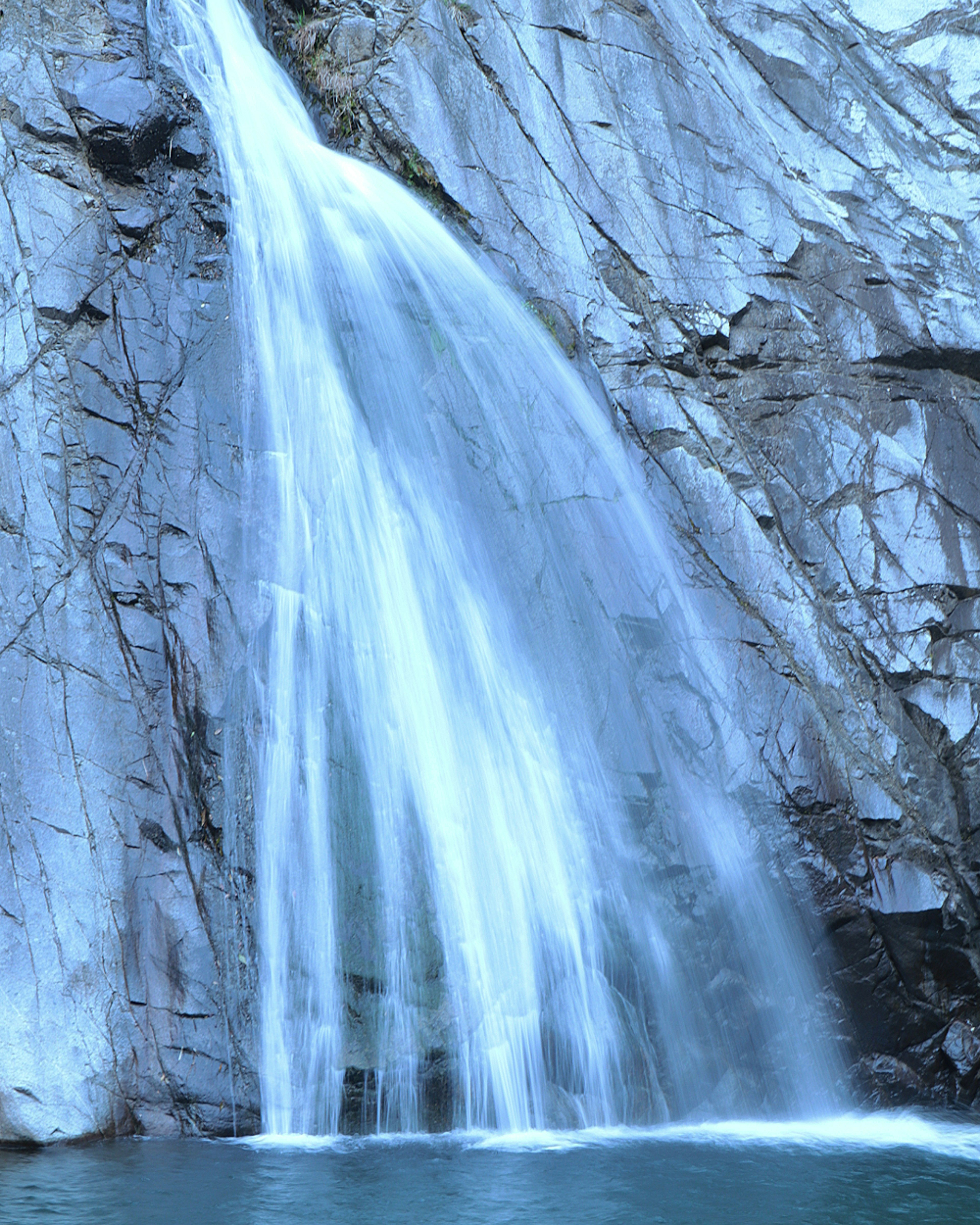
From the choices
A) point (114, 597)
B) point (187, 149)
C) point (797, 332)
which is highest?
point (187, 149)

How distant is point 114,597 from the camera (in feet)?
20.0

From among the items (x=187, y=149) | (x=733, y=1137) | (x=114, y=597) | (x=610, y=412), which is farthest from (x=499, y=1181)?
(x=187, y=149)

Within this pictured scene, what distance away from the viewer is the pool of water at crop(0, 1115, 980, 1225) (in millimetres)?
4246

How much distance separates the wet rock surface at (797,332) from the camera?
686 centimetres

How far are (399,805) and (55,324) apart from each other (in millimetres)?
3576

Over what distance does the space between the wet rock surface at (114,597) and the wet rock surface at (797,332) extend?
2399 millimetres

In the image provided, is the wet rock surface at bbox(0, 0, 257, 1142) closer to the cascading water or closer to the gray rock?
the gray rock

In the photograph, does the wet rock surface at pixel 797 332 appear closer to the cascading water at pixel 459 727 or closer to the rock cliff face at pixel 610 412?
the rock cliff face at pixel 610 412

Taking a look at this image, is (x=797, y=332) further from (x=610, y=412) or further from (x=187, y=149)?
(x=187, y=149)

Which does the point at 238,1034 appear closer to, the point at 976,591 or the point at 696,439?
the point at 696,439

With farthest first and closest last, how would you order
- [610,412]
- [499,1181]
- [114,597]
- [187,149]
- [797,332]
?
[797,332] → [610,412] → [187,149] → [114,597] → [499,1181]

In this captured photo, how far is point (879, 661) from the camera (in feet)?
24.4

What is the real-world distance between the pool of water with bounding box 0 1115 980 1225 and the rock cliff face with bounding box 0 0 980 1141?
1.82 feet

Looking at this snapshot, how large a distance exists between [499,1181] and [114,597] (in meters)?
3.66
